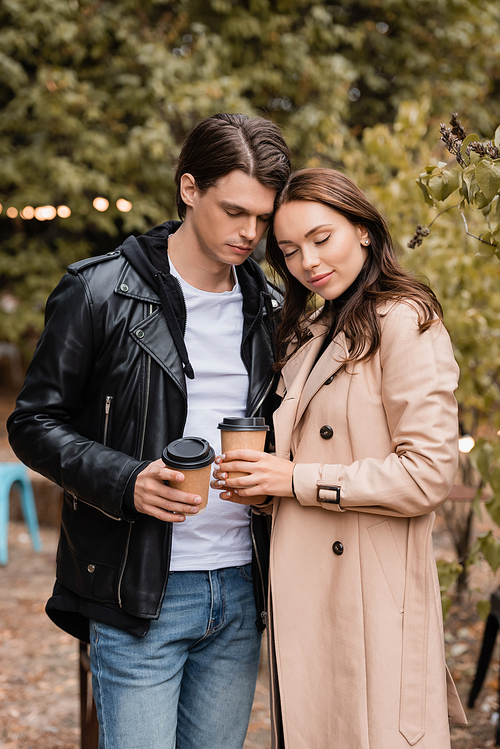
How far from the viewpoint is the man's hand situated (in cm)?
146

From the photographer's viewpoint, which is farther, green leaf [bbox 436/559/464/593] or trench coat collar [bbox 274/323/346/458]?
green leaf [bbox 436/559/464/593]

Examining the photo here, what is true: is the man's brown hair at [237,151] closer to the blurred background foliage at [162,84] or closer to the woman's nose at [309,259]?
the woman's nose at [309,259]

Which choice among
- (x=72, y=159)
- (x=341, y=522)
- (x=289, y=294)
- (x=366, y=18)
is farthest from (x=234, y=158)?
(x=366, y=18)

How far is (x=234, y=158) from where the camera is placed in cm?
177

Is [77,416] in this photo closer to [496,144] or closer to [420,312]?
[420,312]

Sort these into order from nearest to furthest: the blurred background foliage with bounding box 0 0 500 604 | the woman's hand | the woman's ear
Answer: the woman's hand, the woman's ear, the blurred background foliage with bounding box 0 0 500 604

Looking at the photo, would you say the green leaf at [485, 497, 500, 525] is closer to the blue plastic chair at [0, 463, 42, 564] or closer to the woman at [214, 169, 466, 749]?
the woman at [214, 169, 466, 749]

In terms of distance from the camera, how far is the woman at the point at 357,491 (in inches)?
59.4

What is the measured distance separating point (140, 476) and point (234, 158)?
0.90 metres

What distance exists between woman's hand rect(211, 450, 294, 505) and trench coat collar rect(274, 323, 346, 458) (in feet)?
0.40

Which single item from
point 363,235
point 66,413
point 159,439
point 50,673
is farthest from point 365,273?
point 50,673

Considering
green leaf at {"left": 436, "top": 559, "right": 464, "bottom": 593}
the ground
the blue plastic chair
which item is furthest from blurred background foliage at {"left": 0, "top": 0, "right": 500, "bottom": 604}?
green leaf at {"left": 436, "top": 559, "right": 464, "bottom": 593}

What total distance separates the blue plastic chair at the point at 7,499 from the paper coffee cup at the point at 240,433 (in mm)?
4502

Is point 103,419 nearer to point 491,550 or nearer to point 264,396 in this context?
point 264,396
